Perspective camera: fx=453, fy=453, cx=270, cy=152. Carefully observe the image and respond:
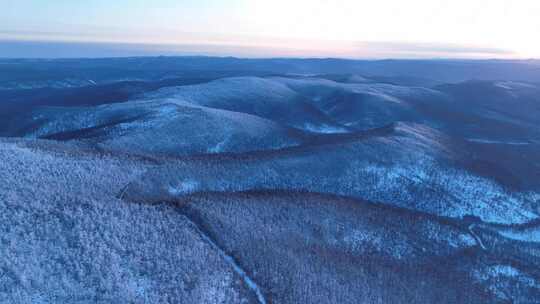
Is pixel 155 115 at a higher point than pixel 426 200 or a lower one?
higher

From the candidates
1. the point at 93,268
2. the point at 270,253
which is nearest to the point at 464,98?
the point at 270,253

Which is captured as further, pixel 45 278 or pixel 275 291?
pixel 275 291

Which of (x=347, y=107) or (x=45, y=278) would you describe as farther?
(x=347, y=107)

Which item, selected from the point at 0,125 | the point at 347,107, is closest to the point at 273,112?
the point at 347,107

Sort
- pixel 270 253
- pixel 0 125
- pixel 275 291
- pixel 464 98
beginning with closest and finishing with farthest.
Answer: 1. pixel 275 291
2. pixel 270 253
3. pixel 0 125
4. pixel 464 98

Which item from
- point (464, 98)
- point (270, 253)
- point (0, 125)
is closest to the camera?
point (270, 253)

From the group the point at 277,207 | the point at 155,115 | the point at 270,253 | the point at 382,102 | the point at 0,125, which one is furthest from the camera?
the point at 382,102

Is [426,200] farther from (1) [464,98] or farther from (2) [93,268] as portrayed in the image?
(1) [464,98]

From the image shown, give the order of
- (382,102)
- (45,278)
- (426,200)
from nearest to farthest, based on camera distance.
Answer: (45,278), (426,200), (382,102)

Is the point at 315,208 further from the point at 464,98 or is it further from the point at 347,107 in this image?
the point at 464,98
